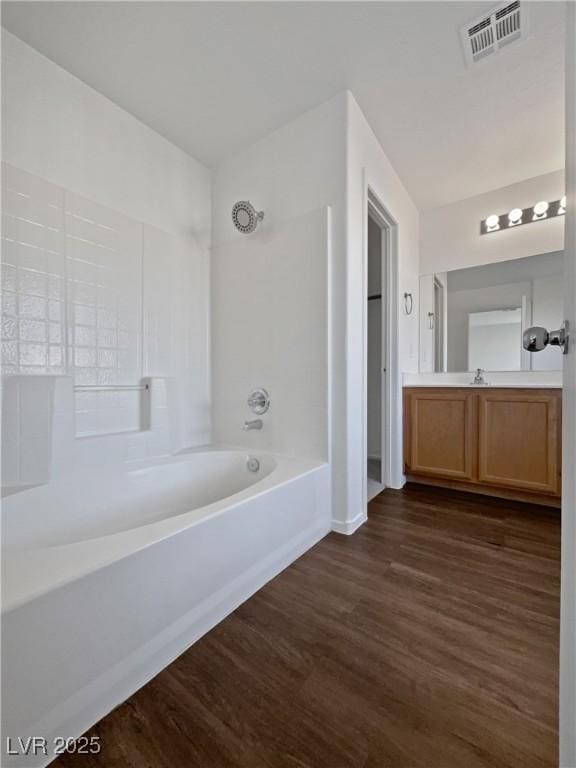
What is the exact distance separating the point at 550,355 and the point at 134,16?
10.3ft

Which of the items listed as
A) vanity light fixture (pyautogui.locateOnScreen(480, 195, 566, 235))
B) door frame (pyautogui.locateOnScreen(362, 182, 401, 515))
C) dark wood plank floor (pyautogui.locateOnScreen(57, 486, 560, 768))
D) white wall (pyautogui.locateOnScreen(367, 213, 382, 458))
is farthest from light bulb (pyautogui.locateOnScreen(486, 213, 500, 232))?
dark wood plank floor (pyautogui.locateOnScreen(57, 486, 560, 768))

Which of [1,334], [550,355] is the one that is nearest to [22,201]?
[1,334]

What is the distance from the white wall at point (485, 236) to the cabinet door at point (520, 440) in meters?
1.23

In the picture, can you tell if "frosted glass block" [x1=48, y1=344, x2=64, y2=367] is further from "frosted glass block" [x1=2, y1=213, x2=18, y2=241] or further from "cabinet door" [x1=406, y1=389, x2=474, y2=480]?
"cabinet door" [x1=406, y1=389, x2=474, y2=480]

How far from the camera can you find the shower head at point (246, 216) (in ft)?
6.35

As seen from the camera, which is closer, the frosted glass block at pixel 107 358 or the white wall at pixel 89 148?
the white wall at pixel 89 148

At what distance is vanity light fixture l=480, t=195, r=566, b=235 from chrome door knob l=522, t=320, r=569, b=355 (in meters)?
2.52

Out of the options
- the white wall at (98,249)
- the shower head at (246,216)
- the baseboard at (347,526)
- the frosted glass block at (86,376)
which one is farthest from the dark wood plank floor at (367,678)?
the shower head at (246,216)

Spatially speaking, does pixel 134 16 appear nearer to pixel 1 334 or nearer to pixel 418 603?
pixel 1 334

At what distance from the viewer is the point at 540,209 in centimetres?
241

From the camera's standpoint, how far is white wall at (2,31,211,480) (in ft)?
4.71

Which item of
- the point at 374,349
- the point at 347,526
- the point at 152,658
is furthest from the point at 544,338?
the point at 374,349

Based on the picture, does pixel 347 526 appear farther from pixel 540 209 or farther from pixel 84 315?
pixel 540 209

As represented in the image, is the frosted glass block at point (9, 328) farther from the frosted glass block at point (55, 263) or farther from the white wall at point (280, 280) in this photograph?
the white wall at point (280, 280)
